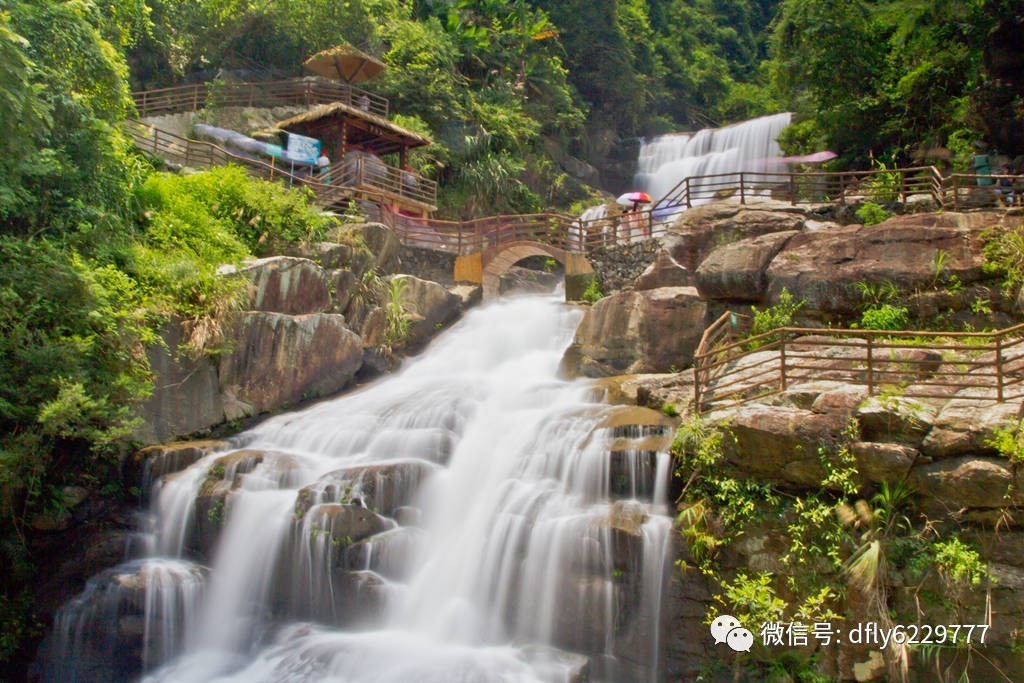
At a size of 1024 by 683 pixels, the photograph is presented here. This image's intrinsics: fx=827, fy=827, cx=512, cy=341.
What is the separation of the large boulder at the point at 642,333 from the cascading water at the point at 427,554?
2.51 metres

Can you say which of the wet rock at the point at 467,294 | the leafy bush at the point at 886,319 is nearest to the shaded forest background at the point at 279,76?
the wet rock at the point at 467,294

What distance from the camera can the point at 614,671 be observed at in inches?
367

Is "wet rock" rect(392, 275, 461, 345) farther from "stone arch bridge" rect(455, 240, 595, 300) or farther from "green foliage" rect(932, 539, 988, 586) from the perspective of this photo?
"green foliage" rect(932, 539, 988, 586)

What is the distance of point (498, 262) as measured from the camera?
77.9 feet

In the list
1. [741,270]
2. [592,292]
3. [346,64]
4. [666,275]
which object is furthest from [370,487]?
[346,64]

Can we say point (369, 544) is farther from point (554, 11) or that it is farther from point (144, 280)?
point (554, 11)

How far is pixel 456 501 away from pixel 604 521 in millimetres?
2484

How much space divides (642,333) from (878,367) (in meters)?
4.59

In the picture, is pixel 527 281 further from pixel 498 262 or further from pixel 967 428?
pixel 967 428

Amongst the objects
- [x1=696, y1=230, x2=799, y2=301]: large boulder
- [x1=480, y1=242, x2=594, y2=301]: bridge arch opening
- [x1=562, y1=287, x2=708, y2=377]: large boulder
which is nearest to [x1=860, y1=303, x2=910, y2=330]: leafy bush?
[x1=696, y1=230, x2=799, y2=301]: large boulder

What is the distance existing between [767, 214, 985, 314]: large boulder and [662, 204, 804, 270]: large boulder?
9.49 ft

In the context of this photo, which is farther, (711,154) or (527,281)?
(711,154)

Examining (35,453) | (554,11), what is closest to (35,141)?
(35,453)

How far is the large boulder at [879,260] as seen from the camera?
1351 centimetres
